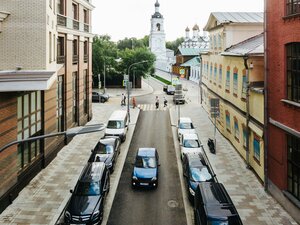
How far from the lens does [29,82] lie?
13.2 metres

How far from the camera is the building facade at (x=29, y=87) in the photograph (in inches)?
594

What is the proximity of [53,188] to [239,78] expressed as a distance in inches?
564

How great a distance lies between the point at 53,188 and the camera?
58.6 feet

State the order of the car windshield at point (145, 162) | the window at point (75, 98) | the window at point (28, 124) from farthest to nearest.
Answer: the window at point (75, 98) < the car windshield at point (145, 162) < the window at point (28, 124)

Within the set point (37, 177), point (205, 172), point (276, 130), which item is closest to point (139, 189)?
point (205, 172)

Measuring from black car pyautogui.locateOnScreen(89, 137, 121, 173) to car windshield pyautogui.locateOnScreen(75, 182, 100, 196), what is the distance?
4.16 m

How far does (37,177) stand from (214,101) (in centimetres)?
1237

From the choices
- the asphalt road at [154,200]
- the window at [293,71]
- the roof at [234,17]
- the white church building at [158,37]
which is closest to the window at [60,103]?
the asphalt road at [154,200]

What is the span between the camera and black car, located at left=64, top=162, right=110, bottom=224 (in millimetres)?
13707

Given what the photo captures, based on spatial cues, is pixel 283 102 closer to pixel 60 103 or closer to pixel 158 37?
pixel 60 103

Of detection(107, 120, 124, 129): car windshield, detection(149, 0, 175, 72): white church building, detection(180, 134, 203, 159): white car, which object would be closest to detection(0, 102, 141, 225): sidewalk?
detection(107, 120, 124, 129): car windshield

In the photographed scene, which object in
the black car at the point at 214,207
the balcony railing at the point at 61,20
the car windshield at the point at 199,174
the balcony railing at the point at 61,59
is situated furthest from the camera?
the balcony railing at the point at 61,59

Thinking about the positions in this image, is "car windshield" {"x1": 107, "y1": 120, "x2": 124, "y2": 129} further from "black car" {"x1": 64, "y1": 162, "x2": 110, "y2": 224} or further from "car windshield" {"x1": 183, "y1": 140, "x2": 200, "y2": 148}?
"black car" {"x1": 64, "y1": 162, "x2": 110, "y2": 224}

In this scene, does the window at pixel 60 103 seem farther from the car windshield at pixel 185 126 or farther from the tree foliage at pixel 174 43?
the tree foliage at pixel 174 43
